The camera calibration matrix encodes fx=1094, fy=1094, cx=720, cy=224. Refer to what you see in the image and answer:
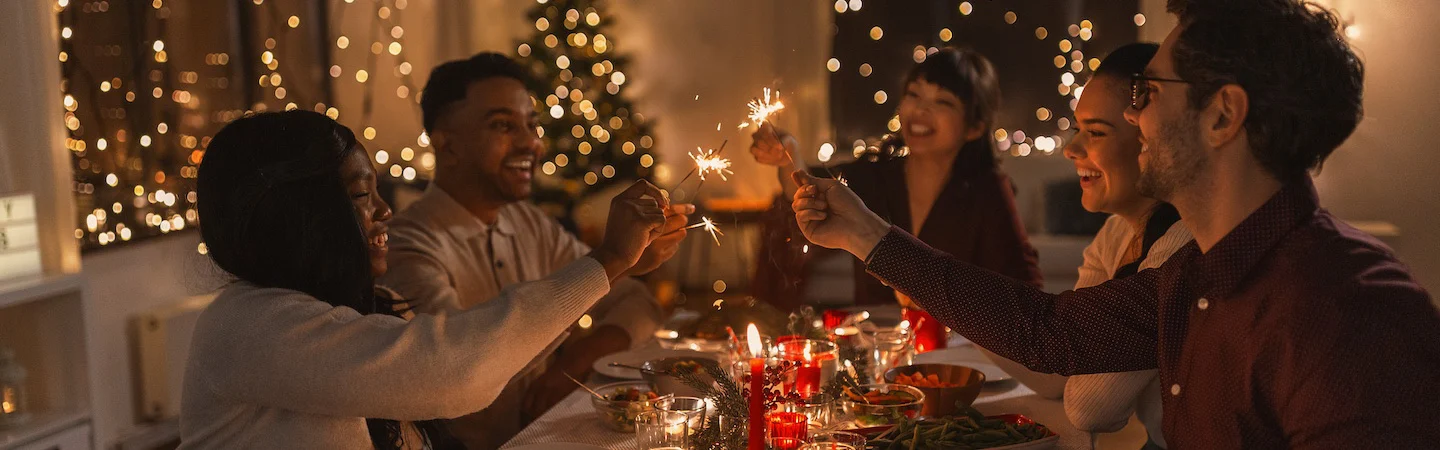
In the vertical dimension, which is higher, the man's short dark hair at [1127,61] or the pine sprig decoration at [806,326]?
the man's short dark hair at [1127,61]

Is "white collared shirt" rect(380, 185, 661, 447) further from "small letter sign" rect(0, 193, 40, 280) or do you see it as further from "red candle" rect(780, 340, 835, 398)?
"small letter sign" rect(0, 193, 40, 280)

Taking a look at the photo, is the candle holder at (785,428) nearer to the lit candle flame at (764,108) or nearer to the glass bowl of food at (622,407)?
the glass bowl of food at (622,407)

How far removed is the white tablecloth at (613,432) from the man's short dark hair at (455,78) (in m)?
1.01

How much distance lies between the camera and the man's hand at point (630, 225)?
1.87 meters

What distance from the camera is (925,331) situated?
8.67 ft

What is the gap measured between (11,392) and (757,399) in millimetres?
2079

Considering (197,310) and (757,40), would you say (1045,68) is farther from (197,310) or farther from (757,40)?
(197,310)

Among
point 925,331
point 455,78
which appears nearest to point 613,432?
point 925,331

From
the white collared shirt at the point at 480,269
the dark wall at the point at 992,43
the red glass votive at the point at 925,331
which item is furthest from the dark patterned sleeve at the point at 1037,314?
the dark wall at the point at 992,43

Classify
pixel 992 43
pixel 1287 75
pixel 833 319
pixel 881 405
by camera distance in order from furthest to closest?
pixel 992 43, pixel 833 319, pixel 881 405, pixel 1287 75

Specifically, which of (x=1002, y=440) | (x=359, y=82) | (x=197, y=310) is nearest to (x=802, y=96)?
(x=359, y=82)

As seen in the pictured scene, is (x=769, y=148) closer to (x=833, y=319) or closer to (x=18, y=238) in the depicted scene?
(x=833, y=319)

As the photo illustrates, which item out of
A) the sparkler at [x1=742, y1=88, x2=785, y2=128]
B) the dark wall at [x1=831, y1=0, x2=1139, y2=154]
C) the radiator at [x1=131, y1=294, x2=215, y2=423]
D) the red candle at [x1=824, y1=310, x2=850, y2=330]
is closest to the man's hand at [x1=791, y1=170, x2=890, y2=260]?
the sparkler at [x1=742, y1=88, x2=785, y2=128]

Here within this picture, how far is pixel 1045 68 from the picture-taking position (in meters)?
6.69
